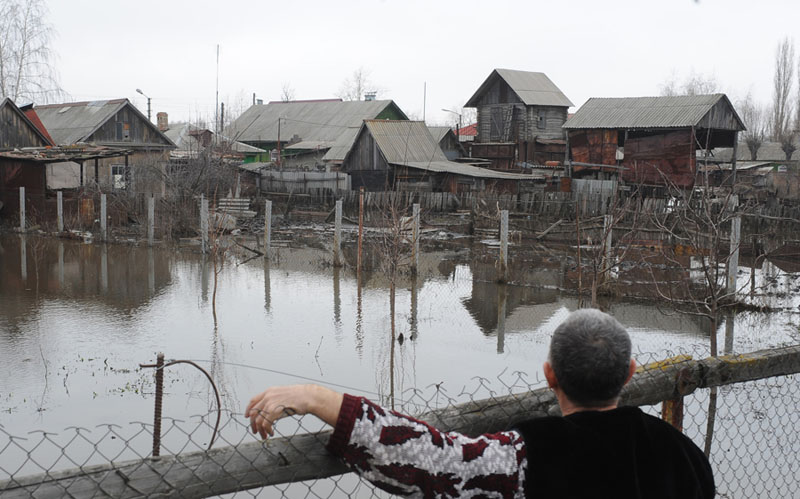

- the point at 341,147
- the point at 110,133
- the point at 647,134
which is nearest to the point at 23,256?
the point at 110,133

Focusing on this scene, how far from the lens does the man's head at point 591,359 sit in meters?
2.01

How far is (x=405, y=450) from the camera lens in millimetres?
1930

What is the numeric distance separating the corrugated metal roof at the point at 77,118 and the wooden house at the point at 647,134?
84.6 feet

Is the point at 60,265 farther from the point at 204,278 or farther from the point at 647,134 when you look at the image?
A: the point at 647,134

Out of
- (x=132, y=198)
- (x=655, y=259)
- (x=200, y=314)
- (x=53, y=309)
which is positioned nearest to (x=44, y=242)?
(x=132, y=198)

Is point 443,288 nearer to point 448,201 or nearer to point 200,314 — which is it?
point 200,314

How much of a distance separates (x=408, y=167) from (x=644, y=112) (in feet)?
37.5

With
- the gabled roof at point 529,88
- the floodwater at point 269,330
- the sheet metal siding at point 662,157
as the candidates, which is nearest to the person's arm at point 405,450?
the floodwater at point 269,330

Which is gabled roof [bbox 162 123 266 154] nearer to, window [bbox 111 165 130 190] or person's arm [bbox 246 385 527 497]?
window [bbox 111 165 130 190]

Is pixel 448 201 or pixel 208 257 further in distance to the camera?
pixel 448 201

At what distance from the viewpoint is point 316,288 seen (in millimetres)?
17625

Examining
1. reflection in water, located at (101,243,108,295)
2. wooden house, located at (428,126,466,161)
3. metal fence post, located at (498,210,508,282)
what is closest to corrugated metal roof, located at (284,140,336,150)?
wooden house, located at (428,126,466,161)

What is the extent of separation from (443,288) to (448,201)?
16.0 m

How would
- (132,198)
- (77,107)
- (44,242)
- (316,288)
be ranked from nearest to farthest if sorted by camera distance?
(316,288) < (44,242) < (132,198) < (77,107)
